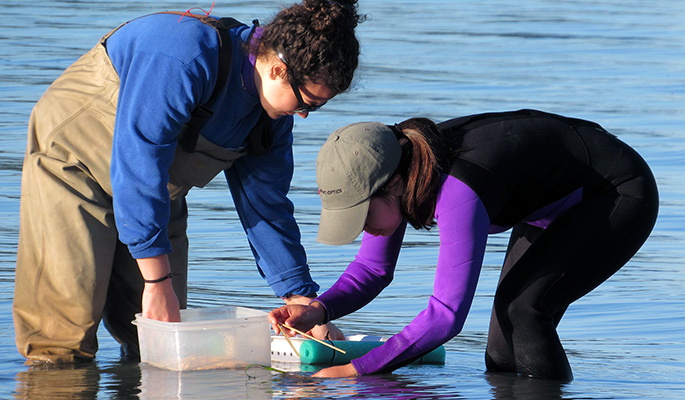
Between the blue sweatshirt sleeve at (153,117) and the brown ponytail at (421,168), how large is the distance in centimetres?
83

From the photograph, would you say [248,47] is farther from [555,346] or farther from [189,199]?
[189,199]

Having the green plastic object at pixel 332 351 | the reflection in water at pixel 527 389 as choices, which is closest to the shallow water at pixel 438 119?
the reflection in water at pixel 527 389

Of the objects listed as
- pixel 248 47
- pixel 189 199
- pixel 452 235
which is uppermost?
pixel 248 47

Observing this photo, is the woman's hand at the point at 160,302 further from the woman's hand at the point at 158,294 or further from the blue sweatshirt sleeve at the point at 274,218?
the blue sweatshirt sleeve at the point at 274,218

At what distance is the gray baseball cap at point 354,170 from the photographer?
3982 mm

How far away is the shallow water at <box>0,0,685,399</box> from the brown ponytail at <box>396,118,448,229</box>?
2.19 ft

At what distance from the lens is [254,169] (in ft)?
16.3

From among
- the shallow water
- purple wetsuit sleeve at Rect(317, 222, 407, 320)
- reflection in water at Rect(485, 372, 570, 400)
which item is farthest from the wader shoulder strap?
reflection in water at Rect(485, 372, 570, 400)

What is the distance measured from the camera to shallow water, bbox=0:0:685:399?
4.78m

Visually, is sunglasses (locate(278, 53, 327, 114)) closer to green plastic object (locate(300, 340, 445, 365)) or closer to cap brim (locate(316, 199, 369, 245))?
cap brim (locate(316, 199, 369, 245))

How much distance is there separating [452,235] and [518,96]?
9961 mm

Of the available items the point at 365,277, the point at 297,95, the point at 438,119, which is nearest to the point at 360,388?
the point at 365,277

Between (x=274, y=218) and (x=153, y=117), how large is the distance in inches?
41.1

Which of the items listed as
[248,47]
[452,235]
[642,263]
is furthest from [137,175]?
[642,263]
